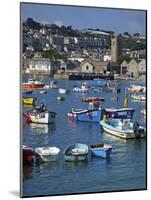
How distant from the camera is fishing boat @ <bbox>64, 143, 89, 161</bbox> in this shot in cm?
518

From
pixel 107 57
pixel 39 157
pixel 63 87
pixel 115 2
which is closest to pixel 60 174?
pixel 39 157

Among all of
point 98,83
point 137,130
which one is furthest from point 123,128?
point 98,83

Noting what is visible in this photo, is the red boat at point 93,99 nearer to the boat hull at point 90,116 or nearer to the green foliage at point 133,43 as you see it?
the boat hull at point 90,116

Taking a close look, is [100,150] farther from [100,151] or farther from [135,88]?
[135,88]

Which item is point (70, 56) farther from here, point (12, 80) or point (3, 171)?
point (3, 171)

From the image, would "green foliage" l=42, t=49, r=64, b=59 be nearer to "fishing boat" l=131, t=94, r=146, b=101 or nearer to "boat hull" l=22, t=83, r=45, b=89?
"boat hull" l=22, t=83, r=45, b=89

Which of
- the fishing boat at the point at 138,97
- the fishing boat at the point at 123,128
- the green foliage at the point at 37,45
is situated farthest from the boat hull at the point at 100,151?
the green foliage at the point at 37,45

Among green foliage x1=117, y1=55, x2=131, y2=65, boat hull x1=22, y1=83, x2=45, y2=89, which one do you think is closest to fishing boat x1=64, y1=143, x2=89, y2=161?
boat hull x1=22, y1=83, x2=45, y2=89

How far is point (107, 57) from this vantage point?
17.5 feet

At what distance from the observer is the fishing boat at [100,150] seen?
17.2 ft

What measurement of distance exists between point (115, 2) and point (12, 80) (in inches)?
48.3

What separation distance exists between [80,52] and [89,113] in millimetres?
570

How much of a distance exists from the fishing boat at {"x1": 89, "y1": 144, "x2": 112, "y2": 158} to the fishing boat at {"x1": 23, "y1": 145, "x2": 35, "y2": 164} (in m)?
0.56

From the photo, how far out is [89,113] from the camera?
5270 mm
